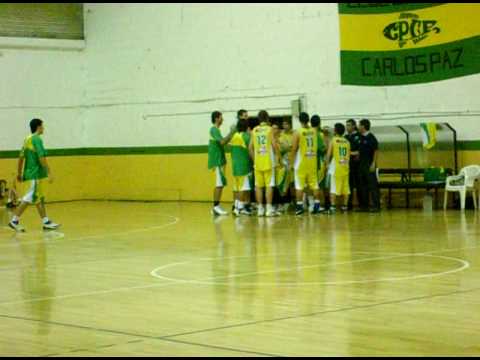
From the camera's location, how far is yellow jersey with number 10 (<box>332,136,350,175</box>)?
2131 cm

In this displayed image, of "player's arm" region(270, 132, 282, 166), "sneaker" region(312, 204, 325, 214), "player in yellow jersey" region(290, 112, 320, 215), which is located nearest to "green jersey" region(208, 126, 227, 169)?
"player's arm" region(270, 132, 282, 166)

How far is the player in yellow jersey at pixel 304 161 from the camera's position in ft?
68.7

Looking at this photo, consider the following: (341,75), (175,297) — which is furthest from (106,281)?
(341,75)

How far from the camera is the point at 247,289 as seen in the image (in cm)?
1062

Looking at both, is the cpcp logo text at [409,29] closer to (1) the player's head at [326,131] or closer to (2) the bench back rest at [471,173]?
(1) the player's head at [326,131]

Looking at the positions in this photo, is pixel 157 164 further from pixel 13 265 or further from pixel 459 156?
pixel 13 265

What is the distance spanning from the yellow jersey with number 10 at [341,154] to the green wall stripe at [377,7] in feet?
11.6

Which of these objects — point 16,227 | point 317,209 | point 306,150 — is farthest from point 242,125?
point 16,227

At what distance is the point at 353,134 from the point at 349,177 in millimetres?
1122

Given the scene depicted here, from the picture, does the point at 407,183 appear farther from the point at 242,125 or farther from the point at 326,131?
the point at 242,125

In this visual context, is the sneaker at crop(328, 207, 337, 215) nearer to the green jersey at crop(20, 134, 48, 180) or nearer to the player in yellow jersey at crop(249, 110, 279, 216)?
the player in yellow jersey at crop(249, 110, 279, 216)

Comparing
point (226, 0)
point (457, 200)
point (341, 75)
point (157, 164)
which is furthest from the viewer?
point (157, 164)

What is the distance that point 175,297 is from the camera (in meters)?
10.2

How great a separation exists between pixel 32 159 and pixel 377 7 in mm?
8936
